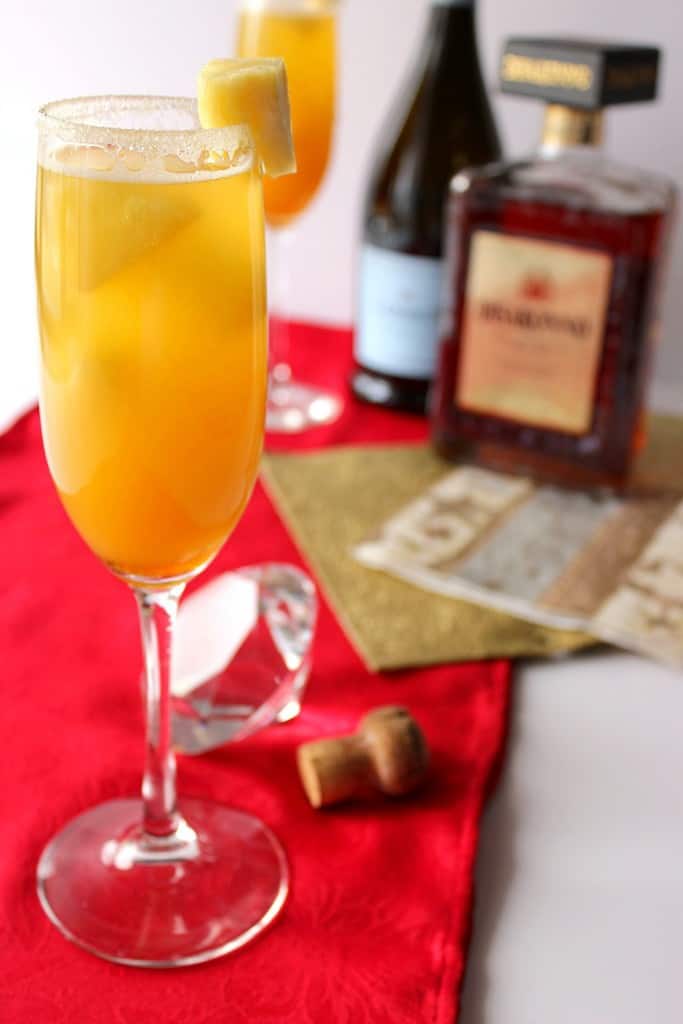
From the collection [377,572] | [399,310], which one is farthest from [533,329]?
[377,572]

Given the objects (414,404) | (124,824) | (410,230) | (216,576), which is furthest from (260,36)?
(124,824)

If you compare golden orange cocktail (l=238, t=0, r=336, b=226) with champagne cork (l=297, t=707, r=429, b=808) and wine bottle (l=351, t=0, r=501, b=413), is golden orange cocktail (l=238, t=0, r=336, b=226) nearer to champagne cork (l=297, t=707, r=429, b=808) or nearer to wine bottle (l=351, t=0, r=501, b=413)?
wine bottle (l=351, t=0, r=501, b=413)

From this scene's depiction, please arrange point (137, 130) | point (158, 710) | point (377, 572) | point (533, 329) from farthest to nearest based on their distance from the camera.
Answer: point (533, 329) < point (377, 572) < point (158, 710) < point (137, 130)

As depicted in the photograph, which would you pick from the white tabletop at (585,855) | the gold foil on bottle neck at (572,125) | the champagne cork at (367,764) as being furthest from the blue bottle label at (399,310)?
the champagne cork at (367,764)

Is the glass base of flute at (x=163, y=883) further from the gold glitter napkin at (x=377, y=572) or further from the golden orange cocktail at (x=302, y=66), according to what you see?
the golden orange cocktail at (x=302, y=66)

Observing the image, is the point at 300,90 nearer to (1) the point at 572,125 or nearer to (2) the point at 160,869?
(1) the point at 572,125

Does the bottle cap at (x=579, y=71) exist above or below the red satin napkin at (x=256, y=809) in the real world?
above
